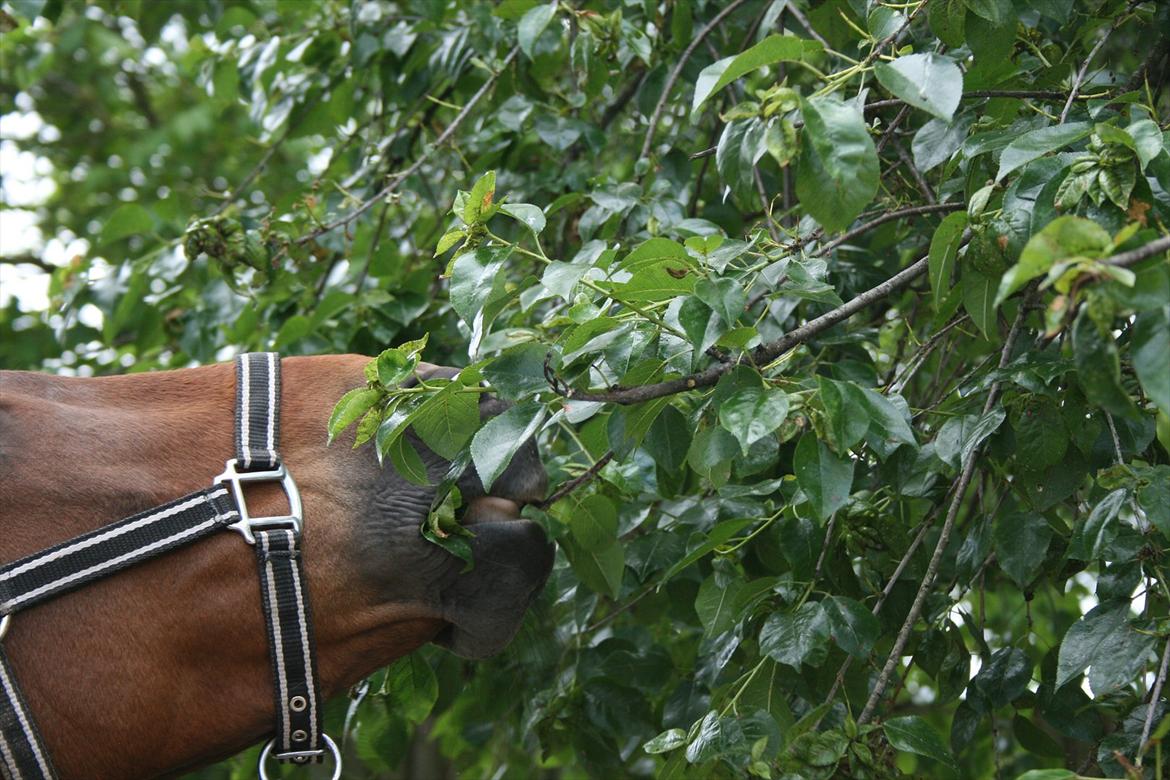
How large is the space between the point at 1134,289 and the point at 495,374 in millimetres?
727

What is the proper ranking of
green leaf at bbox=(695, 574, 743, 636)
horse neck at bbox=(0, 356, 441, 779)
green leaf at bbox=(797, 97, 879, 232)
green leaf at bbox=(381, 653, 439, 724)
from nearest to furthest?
green leaf at bbox=(797, 97, 879, 232), horse neck at bbox=(0, 356, 441, 779), green leaf at bbox=(695, 574, 743, 636), green leaf at bbox=(381, 653, 439, 724)

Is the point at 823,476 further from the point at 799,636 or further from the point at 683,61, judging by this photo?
the point at 683,61

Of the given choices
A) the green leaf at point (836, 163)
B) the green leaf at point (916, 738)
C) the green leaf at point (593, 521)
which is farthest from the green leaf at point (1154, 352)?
the green leaf at point (593, 521)

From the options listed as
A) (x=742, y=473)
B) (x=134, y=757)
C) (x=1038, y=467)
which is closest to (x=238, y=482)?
(x=134, y=757)

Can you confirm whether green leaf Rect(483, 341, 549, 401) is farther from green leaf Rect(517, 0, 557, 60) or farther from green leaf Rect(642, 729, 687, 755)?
green leaf Rect(517, 0, 557, 60)

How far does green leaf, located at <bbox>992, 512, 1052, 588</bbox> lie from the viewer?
1.79 m

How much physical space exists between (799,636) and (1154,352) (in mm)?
768

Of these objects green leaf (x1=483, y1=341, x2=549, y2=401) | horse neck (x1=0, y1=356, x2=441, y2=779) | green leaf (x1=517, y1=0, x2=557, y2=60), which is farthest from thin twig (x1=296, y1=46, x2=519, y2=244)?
green leaf (x1=483, y1=341, x2=549, y2=401)

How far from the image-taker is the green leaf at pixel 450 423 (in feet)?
5.15

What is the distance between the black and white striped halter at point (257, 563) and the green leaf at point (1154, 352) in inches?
41.7

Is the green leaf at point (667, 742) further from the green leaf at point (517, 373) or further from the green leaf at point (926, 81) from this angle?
the green leaf at point (926, 81)

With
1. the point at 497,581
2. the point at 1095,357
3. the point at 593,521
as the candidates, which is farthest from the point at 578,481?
the point at 1095,357

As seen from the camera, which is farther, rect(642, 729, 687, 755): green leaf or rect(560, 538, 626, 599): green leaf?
rect(560, 538, 626, 599): green leaf

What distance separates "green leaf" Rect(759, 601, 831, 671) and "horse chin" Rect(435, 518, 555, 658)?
0.34 meters
